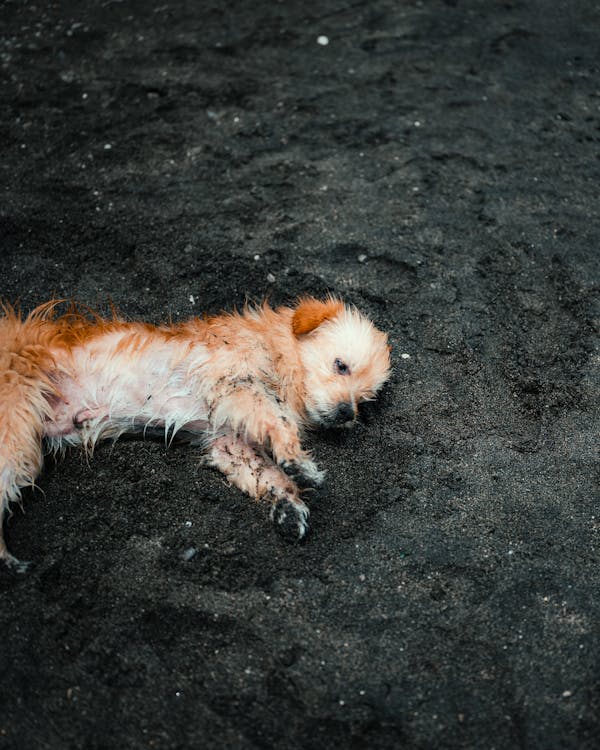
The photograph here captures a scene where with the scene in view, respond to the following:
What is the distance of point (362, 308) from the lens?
17.6ft

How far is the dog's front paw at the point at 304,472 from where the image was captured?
4.13 m

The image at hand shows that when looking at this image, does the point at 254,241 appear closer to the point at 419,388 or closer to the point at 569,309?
the point at 419,388

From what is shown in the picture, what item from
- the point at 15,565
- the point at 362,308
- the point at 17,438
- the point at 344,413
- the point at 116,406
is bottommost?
the point at 362,308

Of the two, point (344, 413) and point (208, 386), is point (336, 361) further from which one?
point (208, 386)

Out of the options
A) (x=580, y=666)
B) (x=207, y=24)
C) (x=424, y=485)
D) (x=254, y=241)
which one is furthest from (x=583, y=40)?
(x=580, y=666)

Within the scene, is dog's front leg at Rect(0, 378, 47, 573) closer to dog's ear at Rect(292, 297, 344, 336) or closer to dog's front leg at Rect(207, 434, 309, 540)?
dog's front leg at Rect(207, 434, 309, 540)

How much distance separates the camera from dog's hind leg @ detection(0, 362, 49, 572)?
3.94 metres

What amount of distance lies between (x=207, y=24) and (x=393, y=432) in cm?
571

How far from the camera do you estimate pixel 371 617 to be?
146 inches

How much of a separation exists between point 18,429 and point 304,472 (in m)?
1.60

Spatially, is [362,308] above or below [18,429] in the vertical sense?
below

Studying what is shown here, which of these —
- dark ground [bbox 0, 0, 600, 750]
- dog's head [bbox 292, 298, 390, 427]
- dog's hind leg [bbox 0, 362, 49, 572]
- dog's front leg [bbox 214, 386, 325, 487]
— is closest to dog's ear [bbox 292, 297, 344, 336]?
dog's head [bbox 292, 298, 390, 427]

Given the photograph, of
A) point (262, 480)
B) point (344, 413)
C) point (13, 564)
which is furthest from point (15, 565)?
point (344, 413)

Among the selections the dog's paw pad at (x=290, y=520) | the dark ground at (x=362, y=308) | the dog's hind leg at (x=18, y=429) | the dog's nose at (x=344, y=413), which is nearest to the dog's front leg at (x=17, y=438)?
the dog's hind leg at (x=18, y=429)
